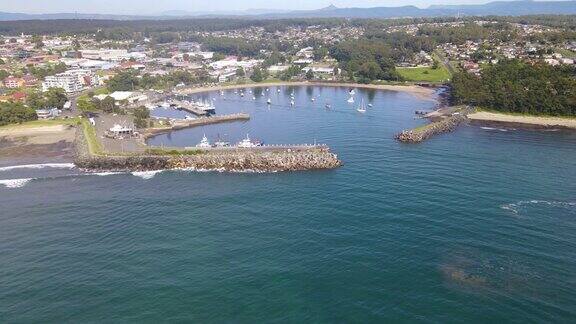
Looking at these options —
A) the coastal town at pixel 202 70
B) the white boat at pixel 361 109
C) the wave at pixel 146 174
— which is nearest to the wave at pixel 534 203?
the coastal town at pixel 202 70

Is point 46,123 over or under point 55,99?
under

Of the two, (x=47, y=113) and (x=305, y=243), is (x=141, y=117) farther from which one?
(x=305, y=243)

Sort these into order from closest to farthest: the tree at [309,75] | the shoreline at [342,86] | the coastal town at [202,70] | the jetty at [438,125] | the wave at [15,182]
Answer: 1. the wave at [15,182]
2. the jetty at [438,125]
3. the coastal town at [202,70]
4. the shoreline at [342,86]
5. the tree at [309,75]

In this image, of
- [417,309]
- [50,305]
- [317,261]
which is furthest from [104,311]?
[417,309]

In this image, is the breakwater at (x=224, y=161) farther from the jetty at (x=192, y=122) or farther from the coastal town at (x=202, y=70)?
the jetty at (x=192, y=122)

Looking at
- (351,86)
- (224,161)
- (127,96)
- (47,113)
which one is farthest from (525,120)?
(47,113)

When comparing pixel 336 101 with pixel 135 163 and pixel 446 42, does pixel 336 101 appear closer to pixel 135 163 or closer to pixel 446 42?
pixel 135 163
